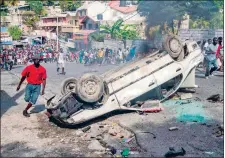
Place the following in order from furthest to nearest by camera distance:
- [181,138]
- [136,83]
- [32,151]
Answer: [136,83], [181,138], [32,151]

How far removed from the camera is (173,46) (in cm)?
706

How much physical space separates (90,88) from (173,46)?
2445 mm

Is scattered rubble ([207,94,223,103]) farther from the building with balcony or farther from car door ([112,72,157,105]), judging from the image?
the building with balcony

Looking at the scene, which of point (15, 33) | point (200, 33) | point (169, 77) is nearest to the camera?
point (169, 77)

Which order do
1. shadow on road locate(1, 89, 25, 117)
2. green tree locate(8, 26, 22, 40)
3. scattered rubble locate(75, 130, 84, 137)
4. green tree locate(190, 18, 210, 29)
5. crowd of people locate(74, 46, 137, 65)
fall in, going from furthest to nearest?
green tree locate(8, 26, 22, 40) < green tree locate(190, 18, 210, 29) < crowd of people locate(74, 46, 137, 65) < shadow on road locate(1, 89, 25, 117) < scattered rubble locate(75, 130, 84, 137)

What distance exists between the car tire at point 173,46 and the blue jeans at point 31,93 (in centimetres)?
312

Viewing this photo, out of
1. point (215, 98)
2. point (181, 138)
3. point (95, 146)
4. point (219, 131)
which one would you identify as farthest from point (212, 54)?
point (95, 146)

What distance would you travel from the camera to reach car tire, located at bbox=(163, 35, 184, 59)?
23.0ft

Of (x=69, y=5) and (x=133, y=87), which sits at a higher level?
(x=69, y=5)

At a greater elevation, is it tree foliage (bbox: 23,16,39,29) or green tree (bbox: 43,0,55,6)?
green tree (bbox: 43,0,55,6)

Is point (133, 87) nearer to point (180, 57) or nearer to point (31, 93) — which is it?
point (180, 57)

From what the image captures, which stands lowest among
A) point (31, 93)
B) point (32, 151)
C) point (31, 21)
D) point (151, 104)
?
point (32, 151)

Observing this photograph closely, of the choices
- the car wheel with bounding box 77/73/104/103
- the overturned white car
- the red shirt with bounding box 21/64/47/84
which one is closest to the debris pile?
the overturned white car

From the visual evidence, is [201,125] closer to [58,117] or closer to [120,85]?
[120,85]
